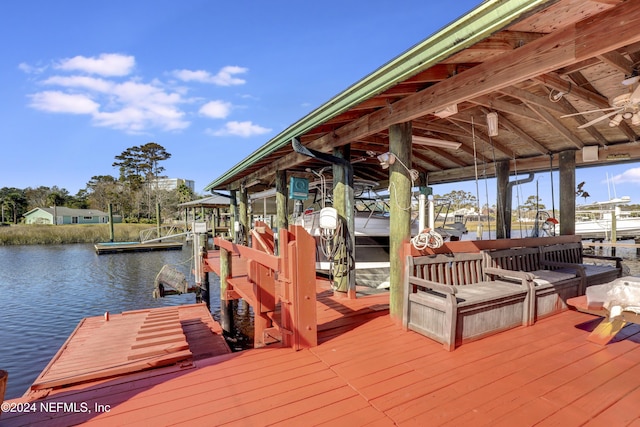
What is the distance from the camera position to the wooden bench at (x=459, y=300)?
3070mm

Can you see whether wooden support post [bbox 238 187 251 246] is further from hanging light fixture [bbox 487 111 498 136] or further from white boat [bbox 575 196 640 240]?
white boat [bbox 575 196 640 240]

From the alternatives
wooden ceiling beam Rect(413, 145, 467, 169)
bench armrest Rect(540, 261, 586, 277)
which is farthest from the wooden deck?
wooden ceiling beam Rect(413, 145, 467, 169)

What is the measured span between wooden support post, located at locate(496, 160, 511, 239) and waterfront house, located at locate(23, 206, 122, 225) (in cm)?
5388

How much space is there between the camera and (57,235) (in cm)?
3061

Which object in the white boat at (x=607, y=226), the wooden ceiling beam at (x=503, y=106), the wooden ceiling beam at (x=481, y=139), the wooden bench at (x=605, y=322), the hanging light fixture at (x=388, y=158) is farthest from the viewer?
the white boat at (x=607, y=226)

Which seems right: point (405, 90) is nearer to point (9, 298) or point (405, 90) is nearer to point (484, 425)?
point (484, 425)

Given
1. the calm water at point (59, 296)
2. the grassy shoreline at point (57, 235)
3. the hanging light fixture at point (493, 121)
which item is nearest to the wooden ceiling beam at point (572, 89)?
the hanging light fixture at point (493, 121)

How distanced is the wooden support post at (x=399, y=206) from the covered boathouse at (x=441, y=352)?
2cm

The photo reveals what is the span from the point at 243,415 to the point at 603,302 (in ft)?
10.4

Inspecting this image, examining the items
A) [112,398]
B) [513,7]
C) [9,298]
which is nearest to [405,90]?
[513,7]

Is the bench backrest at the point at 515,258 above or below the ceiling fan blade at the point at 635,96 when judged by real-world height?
below

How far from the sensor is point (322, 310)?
14.3 feet

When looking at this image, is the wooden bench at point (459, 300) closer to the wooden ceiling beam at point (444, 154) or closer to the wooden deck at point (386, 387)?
the wooden deck at point (386, 387)

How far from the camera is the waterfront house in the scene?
43125 mm
